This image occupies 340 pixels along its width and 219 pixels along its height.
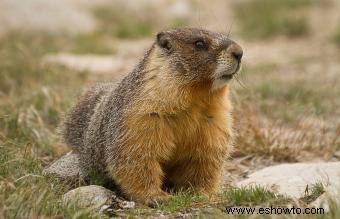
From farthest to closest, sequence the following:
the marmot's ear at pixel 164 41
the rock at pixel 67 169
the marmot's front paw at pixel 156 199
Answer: the rock at pixel 67 169 → the marmot's ear at pixel 164 41 → the marmot's front paw at pixel 156 199

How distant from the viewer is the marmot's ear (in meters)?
6.26

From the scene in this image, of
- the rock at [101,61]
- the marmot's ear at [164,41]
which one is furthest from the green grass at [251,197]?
the rock at [101,61]

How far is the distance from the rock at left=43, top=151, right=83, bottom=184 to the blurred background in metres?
0.14

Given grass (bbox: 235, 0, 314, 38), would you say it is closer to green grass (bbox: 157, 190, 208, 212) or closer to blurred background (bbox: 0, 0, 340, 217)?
blurred background (bbox: 0, 0, 340, 217)

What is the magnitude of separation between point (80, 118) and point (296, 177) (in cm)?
225

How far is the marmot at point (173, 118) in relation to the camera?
5961 mm

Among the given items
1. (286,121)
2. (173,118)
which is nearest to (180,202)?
(173,118)

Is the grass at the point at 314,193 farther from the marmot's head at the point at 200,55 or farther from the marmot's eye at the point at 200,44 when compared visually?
the marmot's eye at the point at 200,44

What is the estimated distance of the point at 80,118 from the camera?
24.6ft

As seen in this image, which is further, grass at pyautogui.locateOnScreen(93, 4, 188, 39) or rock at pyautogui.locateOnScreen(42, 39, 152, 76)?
grass at pyautogui.locateOnScreen(93, 4, 188, 39)

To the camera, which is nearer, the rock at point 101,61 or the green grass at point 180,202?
the green grass at point 180,202

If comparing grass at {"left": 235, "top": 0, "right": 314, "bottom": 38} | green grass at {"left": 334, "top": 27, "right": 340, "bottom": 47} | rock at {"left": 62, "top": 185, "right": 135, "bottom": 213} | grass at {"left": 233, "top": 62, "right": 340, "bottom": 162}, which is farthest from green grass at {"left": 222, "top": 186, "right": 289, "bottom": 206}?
grass at {"left": 235, "top": 0, "right": 314, "bottom": 38}

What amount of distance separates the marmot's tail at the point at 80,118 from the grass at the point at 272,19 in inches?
341

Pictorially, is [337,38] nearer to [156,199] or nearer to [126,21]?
[126,21]
